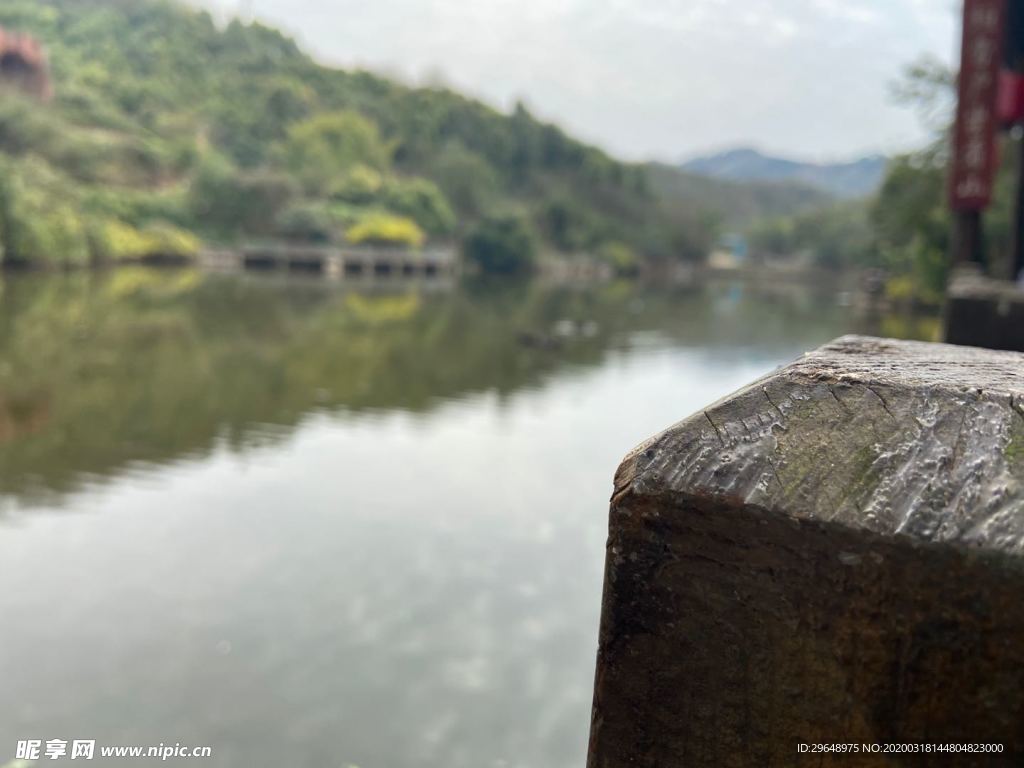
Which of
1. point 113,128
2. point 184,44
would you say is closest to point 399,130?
point 184,44

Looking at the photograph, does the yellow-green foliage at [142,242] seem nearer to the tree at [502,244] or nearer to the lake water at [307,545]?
the tree at [502,244]

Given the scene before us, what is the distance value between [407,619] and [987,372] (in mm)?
3777

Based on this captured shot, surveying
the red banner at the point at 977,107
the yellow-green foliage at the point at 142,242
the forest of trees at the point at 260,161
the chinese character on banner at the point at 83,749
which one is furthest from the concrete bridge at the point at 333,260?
the chinese character on banner at the point at 83,749

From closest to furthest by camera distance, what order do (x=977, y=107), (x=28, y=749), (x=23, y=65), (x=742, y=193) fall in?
1. (x=28, y=749)
2. (x=977, y=107)
3. (x=23, y=65)
4. (x=742, y=193)

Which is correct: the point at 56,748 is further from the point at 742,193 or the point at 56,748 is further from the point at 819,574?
the point at 742,193

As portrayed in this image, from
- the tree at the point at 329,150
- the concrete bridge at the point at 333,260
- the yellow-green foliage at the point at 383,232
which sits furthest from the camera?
the tree at the point at 329,150

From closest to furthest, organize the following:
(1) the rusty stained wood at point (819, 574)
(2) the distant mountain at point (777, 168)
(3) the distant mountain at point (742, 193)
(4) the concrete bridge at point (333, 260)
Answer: (1) the rusty stained wood at point (819, 574) → (4) the concrete bridge at point (333, 260) → (3) the distant mountain at point (742, 193) → (2) the distant mountain at point (777, 168)

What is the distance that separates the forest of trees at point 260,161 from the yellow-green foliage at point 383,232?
4.6 inches

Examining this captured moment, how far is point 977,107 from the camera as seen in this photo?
8.64 m

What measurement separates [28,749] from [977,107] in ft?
30.8

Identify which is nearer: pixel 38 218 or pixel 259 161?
pixel 38 218

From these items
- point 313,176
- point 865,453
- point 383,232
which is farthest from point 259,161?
point 865,453

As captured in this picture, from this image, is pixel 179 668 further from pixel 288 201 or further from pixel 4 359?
pixel 288 201

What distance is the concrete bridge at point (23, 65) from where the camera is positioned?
39594 mm
